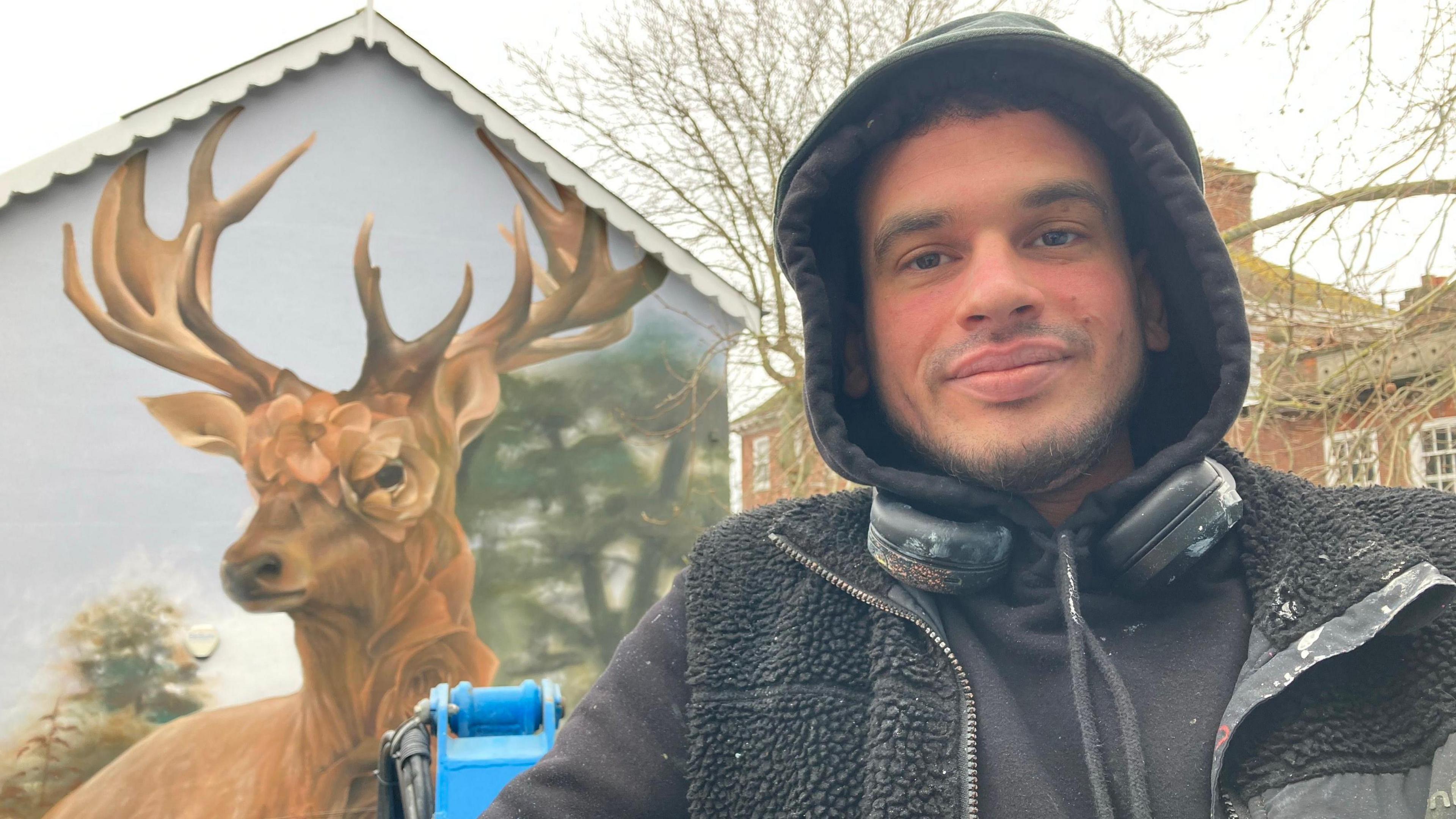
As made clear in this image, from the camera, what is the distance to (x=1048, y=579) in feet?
4.91

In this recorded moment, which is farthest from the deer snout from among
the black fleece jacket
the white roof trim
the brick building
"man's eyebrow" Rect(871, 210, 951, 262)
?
"man's eyebrow" Rect(871, 210, 951, 262)

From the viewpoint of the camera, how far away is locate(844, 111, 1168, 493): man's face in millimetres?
1490

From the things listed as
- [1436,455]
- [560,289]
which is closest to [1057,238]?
[560,289]

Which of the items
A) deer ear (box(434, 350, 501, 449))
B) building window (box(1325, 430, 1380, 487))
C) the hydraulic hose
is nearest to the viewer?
the hydraulic hose

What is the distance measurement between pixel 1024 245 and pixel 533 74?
41.1 ft

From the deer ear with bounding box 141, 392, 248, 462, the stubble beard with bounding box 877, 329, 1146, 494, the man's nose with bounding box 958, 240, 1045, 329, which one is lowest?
the stubble beard with bounding box 877, 329, 1146, 494

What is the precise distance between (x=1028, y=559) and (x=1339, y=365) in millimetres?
7913

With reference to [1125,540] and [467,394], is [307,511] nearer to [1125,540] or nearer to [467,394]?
[467,394]

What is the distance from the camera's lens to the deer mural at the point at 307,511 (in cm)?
749

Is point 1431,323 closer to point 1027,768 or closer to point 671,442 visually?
point 671,442

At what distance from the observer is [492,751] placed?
3.28 metres

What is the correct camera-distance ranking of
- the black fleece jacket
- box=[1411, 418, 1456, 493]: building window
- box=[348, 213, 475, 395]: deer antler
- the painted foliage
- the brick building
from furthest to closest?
box=[348, 213, 475, 395]: deer antler, box=[1411, 418, 1456, 493]: building window, the painted foliage, the brick building, the black fleece jacket

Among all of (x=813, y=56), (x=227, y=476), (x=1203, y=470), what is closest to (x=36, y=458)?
(x=227, y=476)

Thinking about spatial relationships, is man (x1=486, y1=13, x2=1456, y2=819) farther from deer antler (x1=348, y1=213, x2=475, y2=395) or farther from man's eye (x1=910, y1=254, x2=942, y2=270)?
deer antler (x1=348, y1=213, x2=475, y2=395)
